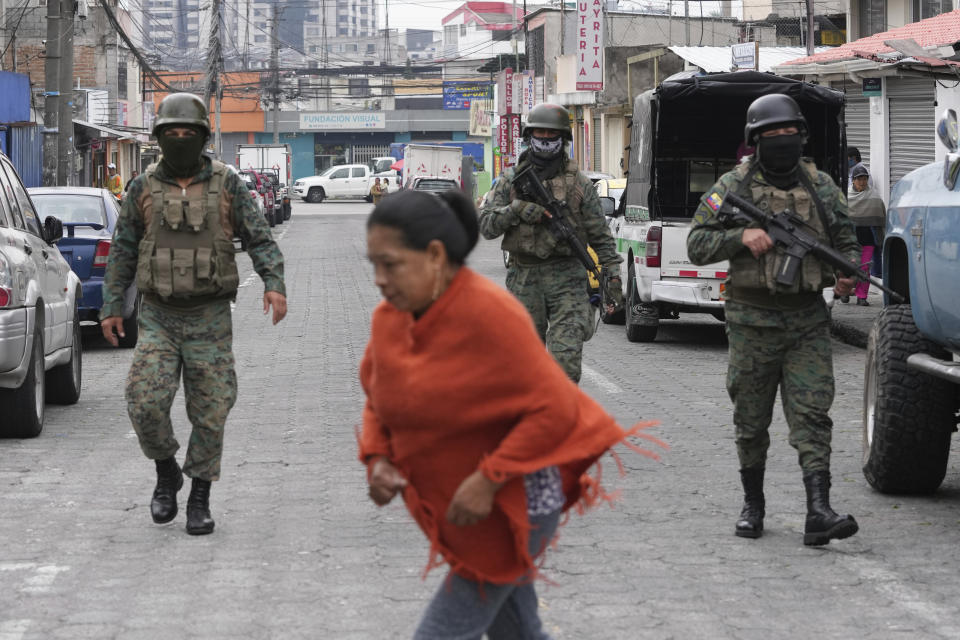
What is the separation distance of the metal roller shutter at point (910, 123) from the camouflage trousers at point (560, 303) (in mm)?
13455

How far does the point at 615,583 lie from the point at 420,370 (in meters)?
2.66

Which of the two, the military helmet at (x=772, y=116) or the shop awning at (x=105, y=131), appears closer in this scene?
the military helmet at (x=772, y=116)

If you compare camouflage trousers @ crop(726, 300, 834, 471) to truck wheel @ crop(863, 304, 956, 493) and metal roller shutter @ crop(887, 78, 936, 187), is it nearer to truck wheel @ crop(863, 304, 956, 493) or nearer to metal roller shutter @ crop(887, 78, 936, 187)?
truck wheel @ crop(863, 304, 956, 493)

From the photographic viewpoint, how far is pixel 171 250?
644cm

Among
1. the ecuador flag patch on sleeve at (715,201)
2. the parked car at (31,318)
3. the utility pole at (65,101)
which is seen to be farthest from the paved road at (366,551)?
the utility pole at (65,101)

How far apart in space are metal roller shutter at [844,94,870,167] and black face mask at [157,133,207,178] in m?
19.2

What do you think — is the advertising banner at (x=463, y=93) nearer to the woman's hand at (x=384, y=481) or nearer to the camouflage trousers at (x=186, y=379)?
the camouflage trousers at (x=186, y=379)

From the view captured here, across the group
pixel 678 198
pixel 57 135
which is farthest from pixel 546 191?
pixel 57 135

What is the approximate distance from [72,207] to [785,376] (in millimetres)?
10302

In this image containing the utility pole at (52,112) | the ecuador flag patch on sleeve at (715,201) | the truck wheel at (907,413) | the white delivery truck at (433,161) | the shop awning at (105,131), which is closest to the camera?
the ecuador flag patch on sleeve at (715,201)

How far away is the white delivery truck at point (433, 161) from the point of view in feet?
181

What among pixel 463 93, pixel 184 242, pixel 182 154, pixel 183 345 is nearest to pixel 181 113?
pixel 182 154

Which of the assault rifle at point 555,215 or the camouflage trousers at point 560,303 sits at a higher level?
the assault rifle at point 555,215

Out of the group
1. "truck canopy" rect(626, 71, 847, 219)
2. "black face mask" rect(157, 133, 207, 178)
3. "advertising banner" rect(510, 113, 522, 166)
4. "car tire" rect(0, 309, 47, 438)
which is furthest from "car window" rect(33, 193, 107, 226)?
"advertising banner" rect(510, 113, 522, 166)
